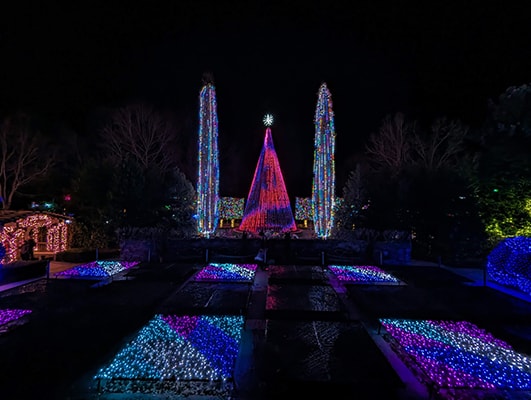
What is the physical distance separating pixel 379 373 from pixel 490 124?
57.9 feet

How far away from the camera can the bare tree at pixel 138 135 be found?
81.7ft

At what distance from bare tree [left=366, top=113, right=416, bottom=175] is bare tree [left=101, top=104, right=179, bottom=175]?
677 inches

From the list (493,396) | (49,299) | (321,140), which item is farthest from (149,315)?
(321,140)

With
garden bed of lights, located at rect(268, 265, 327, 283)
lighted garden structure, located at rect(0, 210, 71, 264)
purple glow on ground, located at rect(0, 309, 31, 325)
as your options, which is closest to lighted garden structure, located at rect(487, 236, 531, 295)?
garden bed of lights, located at rect(268, 265, 327, 283)

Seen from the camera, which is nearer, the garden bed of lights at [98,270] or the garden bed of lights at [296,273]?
the garden bed of lights at [296,273]

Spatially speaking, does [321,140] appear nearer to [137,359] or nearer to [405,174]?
[405,174]

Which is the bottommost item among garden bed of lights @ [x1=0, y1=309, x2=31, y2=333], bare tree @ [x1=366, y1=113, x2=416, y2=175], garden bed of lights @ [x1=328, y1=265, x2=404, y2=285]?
garden bed of lights @ [x1=0, y1=309, x2=31, y2=333]

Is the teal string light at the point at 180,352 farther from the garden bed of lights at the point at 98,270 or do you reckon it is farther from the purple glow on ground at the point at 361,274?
the garden bed of lights at the point at 98,270

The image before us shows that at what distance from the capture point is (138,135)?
2544 centimetres

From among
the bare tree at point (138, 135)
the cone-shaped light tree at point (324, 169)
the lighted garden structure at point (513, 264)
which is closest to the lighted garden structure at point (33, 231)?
the bare tree at point (138, 135)

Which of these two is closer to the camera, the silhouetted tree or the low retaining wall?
the low retaining wall

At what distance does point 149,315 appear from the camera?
6.51 m

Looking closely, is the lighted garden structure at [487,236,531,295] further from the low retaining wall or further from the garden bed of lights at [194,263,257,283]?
the low retaining wall

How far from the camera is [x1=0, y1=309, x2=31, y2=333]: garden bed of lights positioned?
19.0 ft
